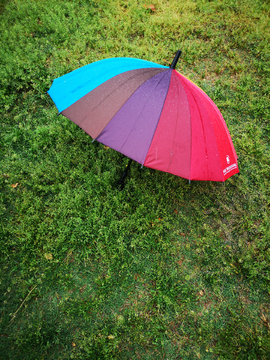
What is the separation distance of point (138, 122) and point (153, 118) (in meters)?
0.18

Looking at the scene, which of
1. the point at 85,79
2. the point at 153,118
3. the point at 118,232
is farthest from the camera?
the point at 118,232

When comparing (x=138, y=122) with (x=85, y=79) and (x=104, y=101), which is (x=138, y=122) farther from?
→ (x=85, y=79)

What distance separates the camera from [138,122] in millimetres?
2537

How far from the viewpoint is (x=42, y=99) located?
4598 millimetres

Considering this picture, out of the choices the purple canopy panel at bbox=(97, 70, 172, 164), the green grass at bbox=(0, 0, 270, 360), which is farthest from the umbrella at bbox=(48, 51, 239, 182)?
the green grass at bbox=(0, 0, 270, 360)

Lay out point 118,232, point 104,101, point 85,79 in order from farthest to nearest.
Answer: point 118,232 → point 85,79 → point 104,101

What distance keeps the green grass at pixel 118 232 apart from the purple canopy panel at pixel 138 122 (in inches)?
51.4

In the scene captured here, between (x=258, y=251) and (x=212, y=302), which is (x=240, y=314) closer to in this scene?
(x=212, y=302)

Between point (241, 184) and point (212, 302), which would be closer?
point (212, 302)

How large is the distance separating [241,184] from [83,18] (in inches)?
218

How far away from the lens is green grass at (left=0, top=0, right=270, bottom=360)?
2893mm

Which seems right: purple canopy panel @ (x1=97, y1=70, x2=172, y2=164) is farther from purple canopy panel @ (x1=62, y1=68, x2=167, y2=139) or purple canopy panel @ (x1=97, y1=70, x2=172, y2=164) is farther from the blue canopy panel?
the blue canopy panel

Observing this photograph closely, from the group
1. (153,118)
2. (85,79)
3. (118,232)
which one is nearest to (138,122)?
(153,118)

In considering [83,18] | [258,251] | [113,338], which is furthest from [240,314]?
[83,18]
